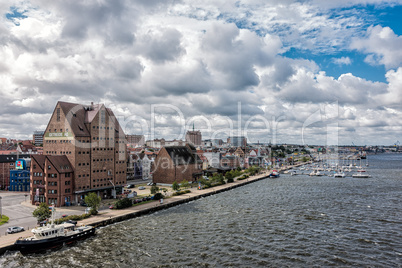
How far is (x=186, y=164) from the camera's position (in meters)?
105

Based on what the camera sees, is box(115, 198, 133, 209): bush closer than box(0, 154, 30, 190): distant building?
Yes

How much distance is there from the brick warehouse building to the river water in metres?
21.9

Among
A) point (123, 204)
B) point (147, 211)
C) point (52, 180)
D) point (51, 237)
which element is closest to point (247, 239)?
point (147, 211)

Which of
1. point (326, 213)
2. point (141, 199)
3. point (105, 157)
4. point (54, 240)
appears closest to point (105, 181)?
point (105, 157)

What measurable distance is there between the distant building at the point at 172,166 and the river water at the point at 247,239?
31726mm

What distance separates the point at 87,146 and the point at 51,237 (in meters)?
33.7

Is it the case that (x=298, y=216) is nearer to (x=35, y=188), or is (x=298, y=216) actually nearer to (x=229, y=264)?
(x=229, y=264)

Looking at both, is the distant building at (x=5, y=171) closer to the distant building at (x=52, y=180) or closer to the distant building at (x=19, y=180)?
the distant building at (x=19, y=180)

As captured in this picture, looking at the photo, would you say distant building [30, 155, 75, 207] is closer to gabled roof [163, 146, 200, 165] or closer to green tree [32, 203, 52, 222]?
green tree [32, 203, 52, 222]

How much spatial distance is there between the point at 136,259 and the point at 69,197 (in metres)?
37.6

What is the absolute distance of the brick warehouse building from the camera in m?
69.4

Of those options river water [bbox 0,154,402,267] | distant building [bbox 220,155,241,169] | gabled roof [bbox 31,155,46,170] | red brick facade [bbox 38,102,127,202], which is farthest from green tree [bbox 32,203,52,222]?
distant building [bbox 220,155,241,169]

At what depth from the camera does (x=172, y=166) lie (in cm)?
9925

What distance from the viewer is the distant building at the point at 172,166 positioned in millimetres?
99688
